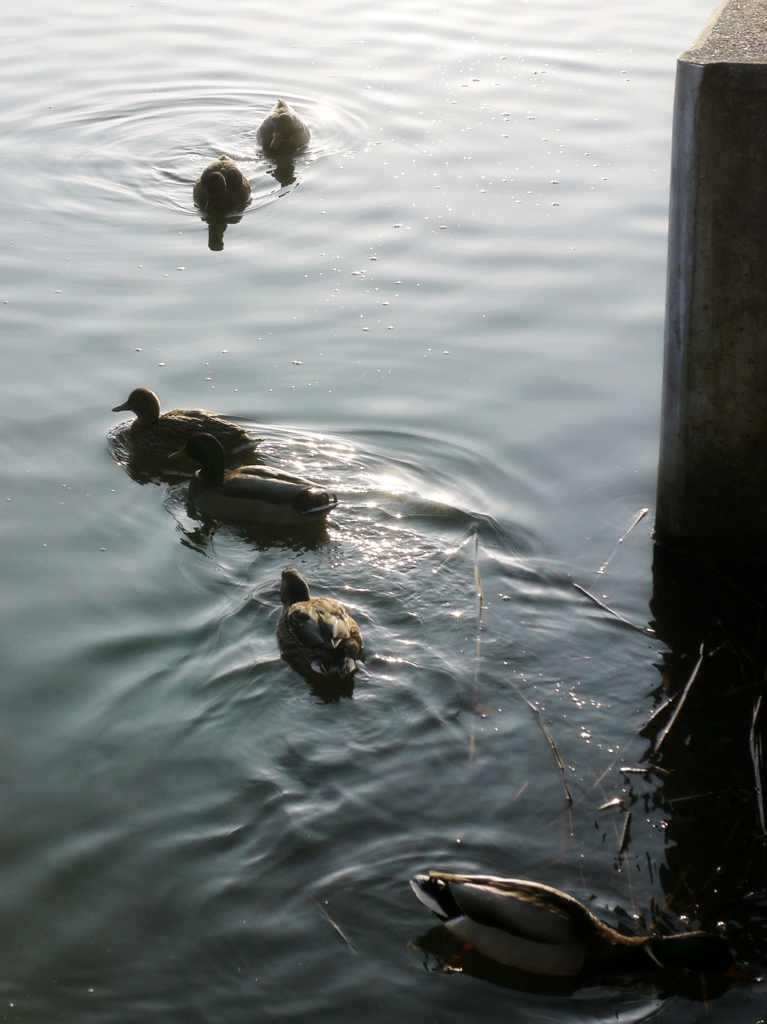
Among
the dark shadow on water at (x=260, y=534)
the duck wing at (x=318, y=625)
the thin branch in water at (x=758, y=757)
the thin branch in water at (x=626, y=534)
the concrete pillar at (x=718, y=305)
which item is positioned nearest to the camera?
the thin branch in water at (x=758, y=757)

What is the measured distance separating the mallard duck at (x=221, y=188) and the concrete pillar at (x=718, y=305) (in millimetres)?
5428

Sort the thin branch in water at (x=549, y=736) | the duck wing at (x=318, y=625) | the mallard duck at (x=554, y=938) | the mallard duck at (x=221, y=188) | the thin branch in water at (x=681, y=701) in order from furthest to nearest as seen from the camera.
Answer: the mallard duck at (x=221, y=188) < the duck wing at (x=318, y=625) < the thin branch in water at (x=681, y=701) < the thin branch in water at (x=549, y=736) < the mallard duck at (x=554, y=938)

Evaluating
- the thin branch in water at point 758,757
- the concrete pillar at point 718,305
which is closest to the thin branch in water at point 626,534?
the concrete pillar at point 718,305

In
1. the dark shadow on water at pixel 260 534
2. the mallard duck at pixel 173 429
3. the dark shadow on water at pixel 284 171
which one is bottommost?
the dark shadow on water at pixel 260 534

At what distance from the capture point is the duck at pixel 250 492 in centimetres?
685

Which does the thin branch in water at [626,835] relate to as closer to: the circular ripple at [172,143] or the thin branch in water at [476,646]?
the thin branch in water at [476,646]

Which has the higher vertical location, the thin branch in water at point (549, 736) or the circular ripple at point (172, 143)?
the circular ripple at point (172, 143)

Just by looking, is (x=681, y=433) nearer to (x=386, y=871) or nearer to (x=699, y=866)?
(x=699, y=866)

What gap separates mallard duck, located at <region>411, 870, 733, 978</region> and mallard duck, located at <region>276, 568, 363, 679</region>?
57.0 inches

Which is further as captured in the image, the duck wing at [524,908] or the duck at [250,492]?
the duck at [250,492]

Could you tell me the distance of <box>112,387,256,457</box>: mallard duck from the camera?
7.55 meters

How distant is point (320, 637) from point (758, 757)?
1.86 m

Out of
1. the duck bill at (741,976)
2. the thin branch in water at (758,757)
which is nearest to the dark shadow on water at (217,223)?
the thin branch in water at (758,757)

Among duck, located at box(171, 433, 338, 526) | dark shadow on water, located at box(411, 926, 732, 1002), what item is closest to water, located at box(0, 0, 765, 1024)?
dark shadow on water, located at box(411, 926, 732, 1002)
